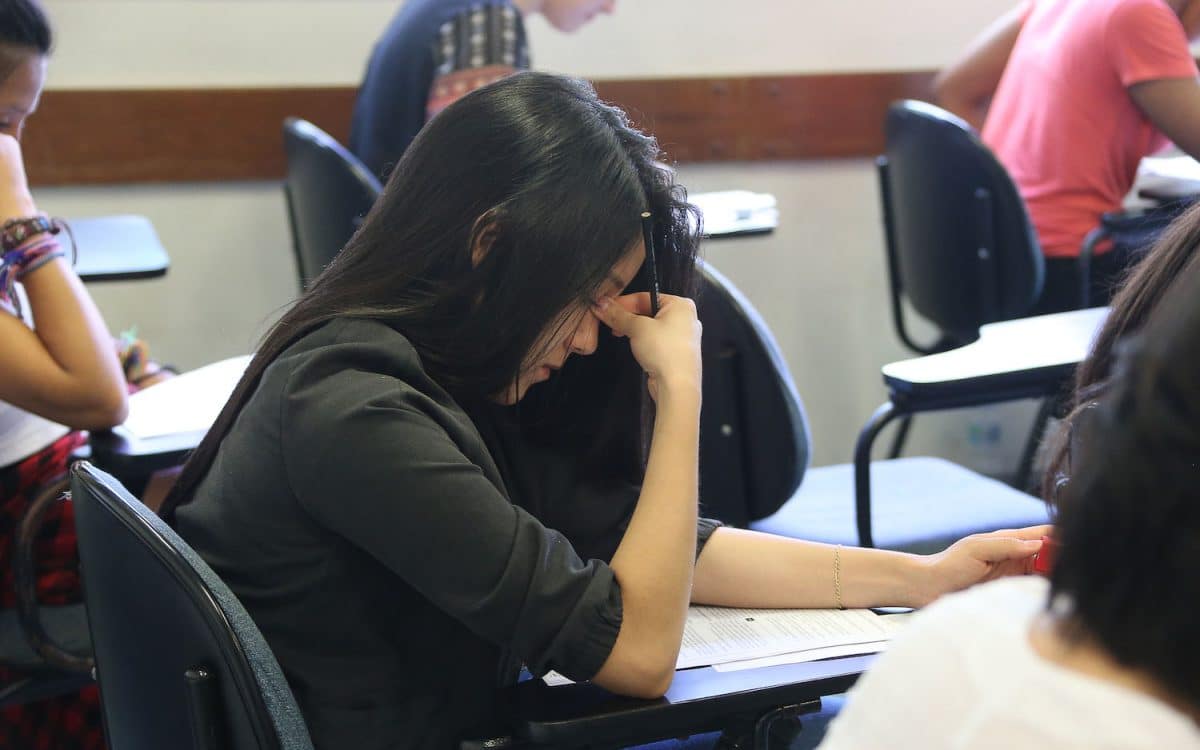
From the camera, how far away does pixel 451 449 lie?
2.83 ft

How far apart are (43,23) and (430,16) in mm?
784

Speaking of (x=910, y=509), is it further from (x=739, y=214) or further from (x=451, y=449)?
(x=451, y=449)

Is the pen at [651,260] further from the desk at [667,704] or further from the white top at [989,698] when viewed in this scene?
the white top at [989,698]

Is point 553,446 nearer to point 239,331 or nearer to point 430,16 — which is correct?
point 430,16

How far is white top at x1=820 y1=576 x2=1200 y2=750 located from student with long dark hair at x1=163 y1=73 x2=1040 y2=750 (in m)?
0.38

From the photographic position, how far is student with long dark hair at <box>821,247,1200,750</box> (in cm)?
42

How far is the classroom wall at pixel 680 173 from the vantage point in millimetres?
2494

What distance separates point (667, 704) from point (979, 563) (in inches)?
14.6

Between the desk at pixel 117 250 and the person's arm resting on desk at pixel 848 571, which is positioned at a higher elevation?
the desk at pixel 117 250

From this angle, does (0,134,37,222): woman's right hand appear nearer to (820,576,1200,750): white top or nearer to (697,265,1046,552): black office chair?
(697,265,1046,552): black office chair

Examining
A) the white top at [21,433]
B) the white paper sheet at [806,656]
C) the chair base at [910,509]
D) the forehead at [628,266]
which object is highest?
the forehead at [628,266]

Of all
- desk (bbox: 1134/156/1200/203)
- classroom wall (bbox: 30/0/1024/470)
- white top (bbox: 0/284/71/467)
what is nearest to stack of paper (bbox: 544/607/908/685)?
white top (bbox: 0/284/71/467)

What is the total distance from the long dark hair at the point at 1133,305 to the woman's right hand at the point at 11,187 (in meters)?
1.19

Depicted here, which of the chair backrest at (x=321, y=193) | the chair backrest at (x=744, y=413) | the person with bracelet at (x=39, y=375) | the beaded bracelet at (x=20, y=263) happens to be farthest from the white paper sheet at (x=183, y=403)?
the chair backrest at (x=744, y=413)
